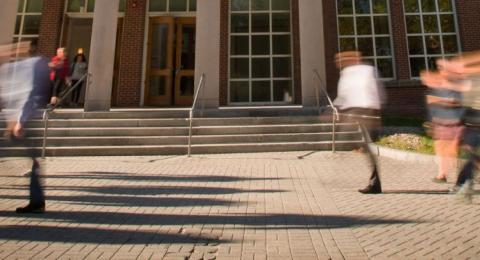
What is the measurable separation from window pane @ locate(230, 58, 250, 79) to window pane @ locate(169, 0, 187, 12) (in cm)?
290

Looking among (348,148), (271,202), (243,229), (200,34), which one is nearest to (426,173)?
(348,148)

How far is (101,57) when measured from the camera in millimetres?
10930

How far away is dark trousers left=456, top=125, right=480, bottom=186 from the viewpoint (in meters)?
4.66

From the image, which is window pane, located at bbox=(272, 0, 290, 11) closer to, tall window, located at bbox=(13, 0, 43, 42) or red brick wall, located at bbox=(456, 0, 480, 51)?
red brick wall, located at bbox=(456, 0, 480, 51)

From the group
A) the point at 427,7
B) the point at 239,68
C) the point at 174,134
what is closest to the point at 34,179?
the point at 174,134

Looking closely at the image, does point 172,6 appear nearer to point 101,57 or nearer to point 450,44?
point 101,57

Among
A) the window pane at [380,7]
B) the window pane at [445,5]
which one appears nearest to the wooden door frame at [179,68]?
the window pane at [380,7]

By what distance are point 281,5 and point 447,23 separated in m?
6.44

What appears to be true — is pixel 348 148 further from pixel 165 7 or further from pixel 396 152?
pixel 165 7

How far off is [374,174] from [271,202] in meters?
1.58

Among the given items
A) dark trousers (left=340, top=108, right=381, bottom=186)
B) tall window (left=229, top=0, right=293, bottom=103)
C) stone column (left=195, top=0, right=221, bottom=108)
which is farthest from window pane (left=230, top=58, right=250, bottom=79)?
dark trousers (left=340, top=108, right=381, bottom=186)

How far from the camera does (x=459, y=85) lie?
541 cm

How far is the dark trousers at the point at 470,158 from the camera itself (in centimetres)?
466

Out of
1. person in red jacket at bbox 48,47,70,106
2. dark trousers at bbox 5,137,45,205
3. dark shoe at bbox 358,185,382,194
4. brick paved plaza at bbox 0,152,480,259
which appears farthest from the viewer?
person in red jacket at bbox 48,47,70,106
